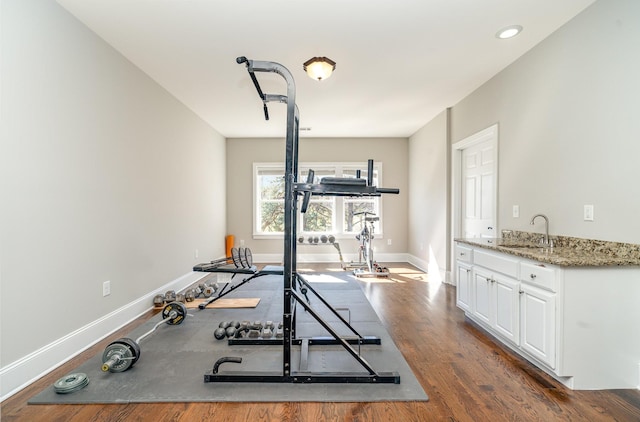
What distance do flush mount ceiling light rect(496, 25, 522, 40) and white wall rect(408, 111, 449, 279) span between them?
2056 mm

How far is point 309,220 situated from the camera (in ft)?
22.0

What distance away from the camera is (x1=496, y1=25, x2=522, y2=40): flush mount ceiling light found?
2.56 meters

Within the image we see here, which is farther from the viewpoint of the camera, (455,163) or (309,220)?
(309,220)

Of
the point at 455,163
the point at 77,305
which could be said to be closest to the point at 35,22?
the point at 77,305

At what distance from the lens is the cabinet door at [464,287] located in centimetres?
305

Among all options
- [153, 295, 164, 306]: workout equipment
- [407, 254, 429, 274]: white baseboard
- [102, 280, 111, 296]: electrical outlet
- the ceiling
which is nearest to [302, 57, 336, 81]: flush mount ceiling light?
the ceiling

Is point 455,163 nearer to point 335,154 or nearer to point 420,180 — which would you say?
point 420,180

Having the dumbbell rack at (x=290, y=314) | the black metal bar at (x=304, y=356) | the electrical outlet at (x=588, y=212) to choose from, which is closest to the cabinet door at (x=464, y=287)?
the electrical outlet at (x=588, y=212)

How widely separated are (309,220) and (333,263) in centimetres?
108

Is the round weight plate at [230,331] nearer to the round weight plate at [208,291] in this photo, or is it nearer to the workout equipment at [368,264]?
the round weight plate at [208,291]

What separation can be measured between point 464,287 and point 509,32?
94.9 inches

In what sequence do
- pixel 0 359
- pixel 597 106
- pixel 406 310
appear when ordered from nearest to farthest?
pixel 0 359 < pixel 597 106 < pixel 406 310

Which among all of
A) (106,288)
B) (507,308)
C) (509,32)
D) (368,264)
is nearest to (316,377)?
(507,308)

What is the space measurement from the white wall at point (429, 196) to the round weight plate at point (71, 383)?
177 inches
